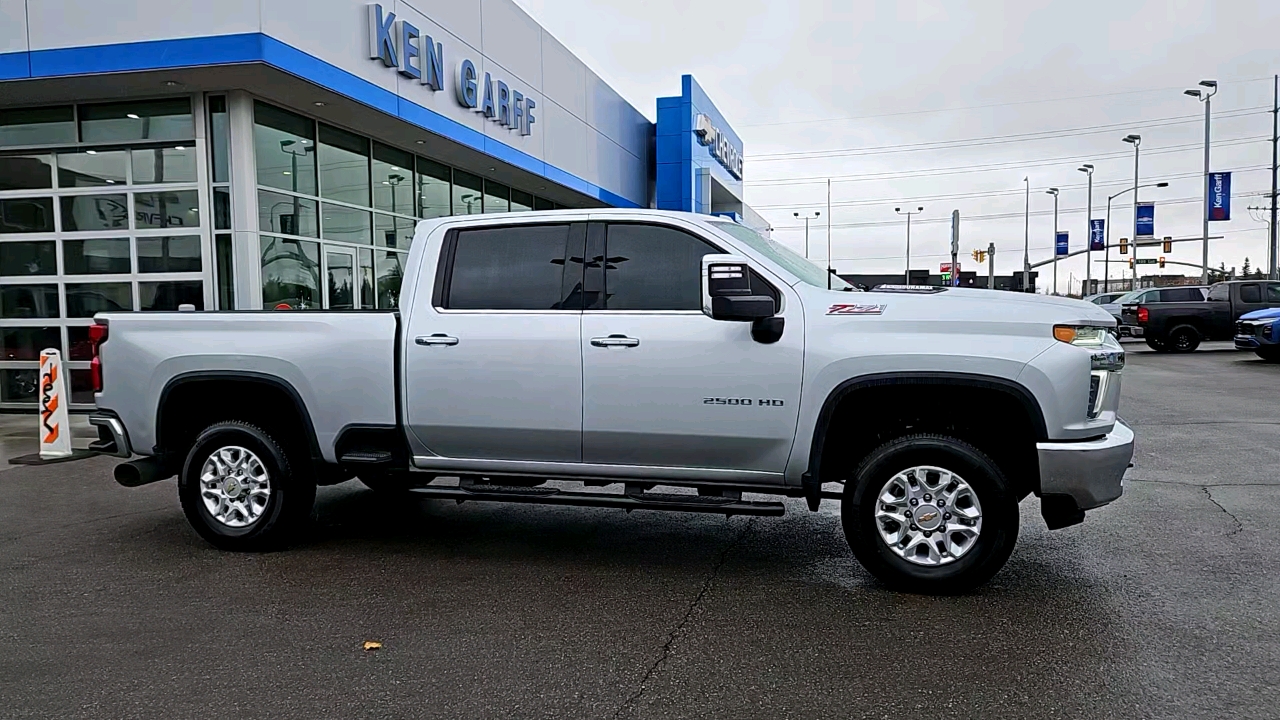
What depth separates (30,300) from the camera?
548 inches

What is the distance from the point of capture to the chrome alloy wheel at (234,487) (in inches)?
241

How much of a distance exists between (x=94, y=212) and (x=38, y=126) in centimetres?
152

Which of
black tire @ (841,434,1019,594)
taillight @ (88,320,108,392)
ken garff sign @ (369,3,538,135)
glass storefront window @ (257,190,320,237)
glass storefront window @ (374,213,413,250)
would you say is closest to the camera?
black tire @ (841,434,1019,594)

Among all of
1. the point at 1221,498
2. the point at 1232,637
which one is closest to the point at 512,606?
the point at 1232,637

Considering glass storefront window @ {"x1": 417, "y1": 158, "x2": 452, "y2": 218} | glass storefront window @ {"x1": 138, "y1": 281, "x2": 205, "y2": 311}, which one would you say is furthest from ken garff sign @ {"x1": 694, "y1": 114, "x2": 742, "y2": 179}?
glass storefront window @ {"x1": 138, "y1": 281, "x2": 205, "y2": 311}

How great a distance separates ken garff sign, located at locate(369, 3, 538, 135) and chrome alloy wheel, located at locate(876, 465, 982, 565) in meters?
11.3

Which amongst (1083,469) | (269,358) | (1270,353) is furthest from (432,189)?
(1270,353)

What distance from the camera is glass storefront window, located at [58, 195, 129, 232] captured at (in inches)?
531

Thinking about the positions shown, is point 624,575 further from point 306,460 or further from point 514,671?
point 306,460

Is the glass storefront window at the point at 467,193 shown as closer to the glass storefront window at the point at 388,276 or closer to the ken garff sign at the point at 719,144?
the glass storefront window at the point at 388,276

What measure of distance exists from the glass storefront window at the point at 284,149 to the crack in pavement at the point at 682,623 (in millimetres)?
9873

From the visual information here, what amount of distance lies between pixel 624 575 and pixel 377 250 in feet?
40.6

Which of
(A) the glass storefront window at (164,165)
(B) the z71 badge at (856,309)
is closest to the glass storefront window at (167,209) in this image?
(A) the glass storefront window at (164,165)

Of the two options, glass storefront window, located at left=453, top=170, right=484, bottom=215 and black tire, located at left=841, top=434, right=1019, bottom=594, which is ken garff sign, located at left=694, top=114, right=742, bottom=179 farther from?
black tire, located at left=841, top=434, right=1019, bottom=594
